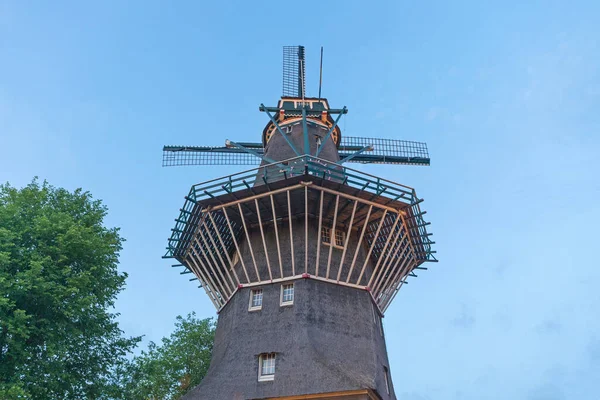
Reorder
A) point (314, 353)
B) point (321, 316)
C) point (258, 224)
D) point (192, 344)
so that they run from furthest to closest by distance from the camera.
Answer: point (192, 344), point (258, 224), point (321, 316), point (314, 353)

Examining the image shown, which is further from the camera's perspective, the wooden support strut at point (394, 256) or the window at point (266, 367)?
the wooden support strut at point (394, 256)

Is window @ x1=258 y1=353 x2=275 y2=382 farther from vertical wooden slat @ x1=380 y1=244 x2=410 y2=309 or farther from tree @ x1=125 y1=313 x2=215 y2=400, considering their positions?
→ tree @ x1=125 y1=313 x2=215 y2=400

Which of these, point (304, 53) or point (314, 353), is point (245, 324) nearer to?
point (314, 353)

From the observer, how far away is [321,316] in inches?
813

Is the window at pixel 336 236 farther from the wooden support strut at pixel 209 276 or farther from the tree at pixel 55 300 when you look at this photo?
the tree at pixel 55 300

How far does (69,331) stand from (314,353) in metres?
9.30

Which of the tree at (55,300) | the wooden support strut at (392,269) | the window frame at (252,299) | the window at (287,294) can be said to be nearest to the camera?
the tree at (55,300)

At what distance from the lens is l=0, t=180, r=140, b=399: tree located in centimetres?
1827

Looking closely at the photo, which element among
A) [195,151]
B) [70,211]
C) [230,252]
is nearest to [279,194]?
[230,252]

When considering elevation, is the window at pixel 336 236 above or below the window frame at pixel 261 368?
above

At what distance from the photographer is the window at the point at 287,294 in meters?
21.1

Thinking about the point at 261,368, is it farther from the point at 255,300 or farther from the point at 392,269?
the point at 392,269

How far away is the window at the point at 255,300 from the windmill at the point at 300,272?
0.15 feet

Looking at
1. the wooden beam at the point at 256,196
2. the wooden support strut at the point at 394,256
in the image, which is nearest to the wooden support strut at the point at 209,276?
the wooden beam at the point at 256,196
